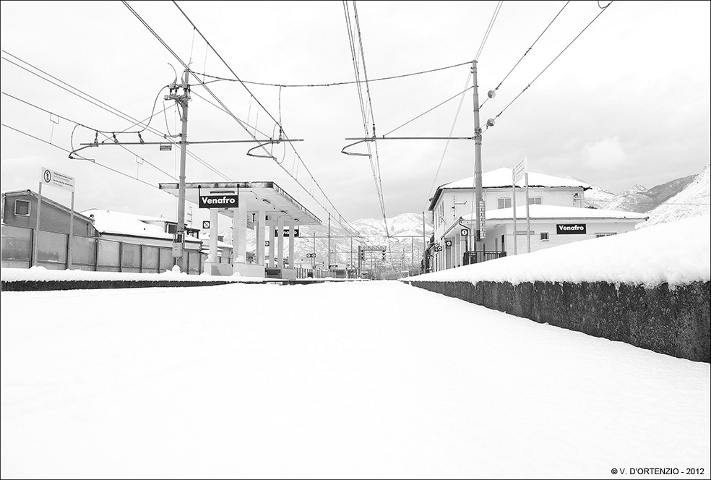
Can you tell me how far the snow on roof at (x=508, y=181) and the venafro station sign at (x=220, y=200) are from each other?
2404 cm

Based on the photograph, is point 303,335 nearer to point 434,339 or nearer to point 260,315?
point 434,339

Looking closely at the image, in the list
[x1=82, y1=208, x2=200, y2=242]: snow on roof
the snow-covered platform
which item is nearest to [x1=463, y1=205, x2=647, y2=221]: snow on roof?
the snow-covered platform

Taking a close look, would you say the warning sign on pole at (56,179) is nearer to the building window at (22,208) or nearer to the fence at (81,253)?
the fence at (81,253)

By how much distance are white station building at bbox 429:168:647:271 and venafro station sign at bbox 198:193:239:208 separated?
1303cm

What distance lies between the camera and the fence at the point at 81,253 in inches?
678

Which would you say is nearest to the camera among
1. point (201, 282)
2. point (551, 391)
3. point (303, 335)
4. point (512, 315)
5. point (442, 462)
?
point (442, 462)

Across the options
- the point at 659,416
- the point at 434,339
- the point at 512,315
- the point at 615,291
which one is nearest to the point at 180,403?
the point at 659,416

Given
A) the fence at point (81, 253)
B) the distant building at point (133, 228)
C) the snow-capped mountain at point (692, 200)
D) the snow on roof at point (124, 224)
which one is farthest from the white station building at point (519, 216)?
the snow on roof at point (124, 224)

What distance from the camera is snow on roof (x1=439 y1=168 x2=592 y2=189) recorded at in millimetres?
43125

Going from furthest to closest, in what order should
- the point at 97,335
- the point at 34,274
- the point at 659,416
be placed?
the point at 34,274, the point at 97,335, the point at 659,416

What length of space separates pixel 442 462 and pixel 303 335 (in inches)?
88.0

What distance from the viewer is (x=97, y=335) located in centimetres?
272

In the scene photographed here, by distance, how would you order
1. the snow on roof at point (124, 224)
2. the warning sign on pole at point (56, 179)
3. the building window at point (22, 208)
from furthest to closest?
1. the snow on roof at point (124, 224)
2. the building window at point (22, 208)
3. the warning sign on pole at point (56, 179)

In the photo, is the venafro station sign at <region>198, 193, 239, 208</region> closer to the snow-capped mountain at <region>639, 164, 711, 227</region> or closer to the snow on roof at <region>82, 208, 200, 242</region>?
the snow-capped mountain at <region>639, 164, 711, 227</region>
